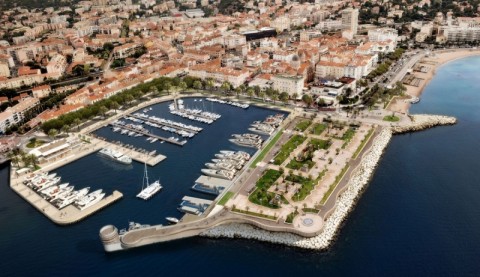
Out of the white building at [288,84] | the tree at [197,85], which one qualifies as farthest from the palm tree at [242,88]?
the tree at [197,85]

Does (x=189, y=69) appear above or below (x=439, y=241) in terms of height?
above

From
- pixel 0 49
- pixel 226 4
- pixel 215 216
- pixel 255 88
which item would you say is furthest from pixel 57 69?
pixel 226 4

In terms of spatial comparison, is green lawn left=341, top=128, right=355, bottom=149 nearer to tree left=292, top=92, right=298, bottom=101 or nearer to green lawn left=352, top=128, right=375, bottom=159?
green lawn left=352, top=128, right=375, bottom=159

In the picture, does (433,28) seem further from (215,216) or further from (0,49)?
(0,49)

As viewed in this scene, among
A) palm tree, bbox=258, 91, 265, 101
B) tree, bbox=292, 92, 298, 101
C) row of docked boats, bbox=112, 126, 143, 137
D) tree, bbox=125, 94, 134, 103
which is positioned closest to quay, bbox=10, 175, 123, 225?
row of docked boats, bbox=112, 126, 143, 137

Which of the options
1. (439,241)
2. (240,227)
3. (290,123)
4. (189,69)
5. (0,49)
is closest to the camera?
(439,241)

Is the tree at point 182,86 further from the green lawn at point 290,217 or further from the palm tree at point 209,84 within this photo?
the green lawn at point 290,217

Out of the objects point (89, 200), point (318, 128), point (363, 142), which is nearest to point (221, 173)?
point (89, 200)

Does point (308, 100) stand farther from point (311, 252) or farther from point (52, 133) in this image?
point (52, 133)
